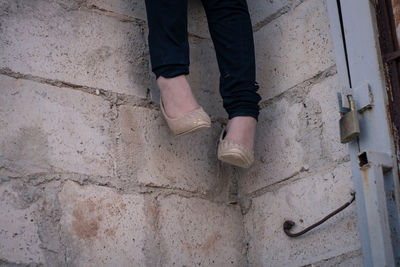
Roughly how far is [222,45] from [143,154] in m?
0.46

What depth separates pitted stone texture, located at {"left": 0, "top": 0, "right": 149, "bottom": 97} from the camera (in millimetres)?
2217

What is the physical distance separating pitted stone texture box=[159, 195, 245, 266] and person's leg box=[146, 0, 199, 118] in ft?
1.13

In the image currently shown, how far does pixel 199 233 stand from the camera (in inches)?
94.0

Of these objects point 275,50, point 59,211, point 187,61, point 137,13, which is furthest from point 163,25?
point 59,211

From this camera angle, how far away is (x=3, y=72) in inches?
84.7

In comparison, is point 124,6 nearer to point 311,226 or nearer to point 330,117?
point 330,117

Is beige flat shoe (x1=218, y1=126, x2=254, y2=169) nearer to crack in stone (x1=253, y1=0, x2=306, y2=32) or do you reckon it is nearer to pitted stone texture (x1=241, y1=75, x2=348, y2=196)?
pitted stone texture (x1=241, y1=75, x2=348, y2=196)

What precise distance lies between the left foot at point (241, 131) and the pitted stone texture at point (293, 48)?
0.84ft

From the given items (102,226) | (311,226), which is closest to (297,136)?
(311,226)

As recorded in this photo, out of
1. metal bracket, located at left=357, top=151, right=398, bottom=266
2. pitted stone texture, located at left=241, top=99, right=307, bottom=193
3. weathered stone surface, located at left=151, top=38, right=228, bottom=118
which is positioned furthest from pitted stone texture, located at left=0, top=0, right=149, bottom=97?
metal bracket, located at left=357, top=151, right=398, bottom=266

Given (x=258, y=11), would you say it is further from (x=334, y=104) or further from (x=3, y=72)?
(x=3, y=72)

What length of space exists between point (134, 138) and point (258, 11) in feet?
2.38

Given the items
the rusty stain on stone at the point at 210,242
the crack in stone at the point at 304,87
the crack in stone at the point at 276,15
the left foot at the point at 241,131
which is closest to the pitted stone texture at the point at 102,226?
the rusty stain on stone at the point at 210,242

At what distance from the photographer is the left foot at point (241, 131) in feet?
7.49
